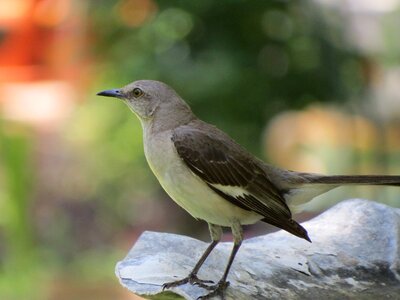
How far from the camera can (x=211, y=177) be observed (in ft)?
12.2

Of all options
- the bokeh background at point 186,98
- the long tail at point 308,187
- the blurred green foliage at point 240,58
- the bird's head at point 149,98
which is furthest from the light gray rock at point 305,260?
the blurred green foliage at point 240,58

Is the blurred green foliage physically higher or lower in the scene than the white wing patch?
higher

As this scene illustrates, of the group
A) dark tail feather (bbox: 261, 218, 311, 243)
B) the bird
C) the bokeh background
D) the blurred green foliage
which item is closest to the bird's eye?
the bird

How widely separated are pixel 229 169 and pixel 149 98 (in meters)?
0.46

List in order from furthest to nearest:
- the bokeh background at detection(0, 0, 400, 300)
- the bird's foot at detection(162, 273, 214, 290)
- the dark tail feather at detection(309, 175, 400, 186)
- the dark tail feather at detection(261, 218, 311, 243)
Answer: the bokeh background at detection(0, 0, 400, 300)
the dark tail feather at detection(309, 175, 400, 186)
the dark tail feather at detection(261, 218, 311, 243)
the bird's foot at detection(162, 273, 214, 290)

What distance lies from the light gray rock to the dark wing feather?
0.60 ft

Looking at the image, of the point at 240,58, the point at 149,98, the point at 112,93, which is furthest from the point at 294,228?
the point at 240,58

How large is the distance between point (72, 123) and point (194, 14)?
8.95 ft

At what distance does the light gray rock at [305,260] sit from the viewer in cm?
338

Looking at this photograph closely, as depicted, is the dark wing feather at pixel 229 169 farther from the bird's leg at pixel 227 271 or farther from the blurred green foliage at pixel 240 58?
the blurred green foliage at pixel 240 58

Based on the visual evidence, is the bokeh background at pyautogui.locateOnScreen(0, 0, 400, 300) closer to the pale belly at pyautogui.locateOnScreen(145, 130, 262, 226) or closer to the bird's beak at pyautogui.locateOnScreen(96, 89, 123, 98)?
the bird's beak at pyautogui.locateOnScreen(96, 89, 123, 98)

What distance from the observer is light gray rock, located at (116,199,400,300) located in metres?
3.38

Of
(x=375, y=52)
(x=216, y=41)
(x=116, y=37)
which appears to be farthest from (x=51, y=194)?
(x=375, y=52)

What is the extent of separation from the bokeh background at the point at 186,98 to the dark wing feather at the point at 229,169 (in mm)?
2736
